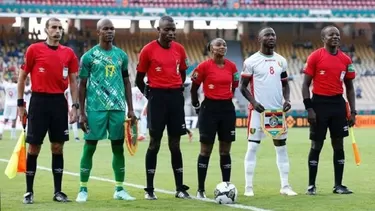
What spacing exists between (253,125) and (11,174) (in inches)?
133

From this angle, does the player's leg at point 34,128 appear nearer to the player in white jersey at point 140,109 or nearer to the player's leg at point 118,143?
the player's leg at point 118,143

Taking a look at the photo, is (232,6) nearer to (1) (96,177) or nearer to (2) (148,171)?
(1) (96,177)

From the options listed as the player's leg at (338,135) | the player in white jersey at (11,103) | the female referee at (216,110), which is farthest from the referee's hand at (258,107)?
the player in white jersey at (11,103)

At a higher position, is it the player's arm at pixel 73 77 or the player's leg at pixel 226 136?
the player's arm at pixel 73 77

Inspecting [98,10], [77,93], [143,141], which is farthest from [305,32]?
[77,93]

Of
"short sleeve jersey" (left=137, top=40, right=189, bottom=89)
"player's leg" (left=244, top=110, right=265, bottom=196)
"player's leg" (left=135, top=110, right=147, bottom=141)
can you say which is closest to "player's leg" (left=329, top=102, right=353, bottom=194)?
"player's leg" (left=244, top=110, right=265, bottom=196)

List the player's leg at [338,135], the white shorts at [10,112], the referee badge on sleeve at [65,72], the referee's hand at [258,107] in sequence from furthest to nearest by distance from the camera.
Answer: the white shorts at [10,112], the player's leg at [338,135], the referee's hand at [258,107], the referee badge on sleeve at [65,72]

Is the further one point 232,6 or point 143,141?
point 232,6

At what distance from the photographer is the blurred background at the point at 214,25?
4953cm

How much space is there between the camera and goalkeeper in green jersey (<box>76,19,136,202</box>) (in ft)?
40.7

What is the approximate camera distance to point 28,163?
40.4 feet

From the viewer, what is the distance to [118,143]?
12.5 metres

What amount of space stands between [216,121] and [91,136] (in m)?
1.75

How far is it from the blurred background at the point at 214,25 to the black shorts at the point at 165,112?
33.4 m
